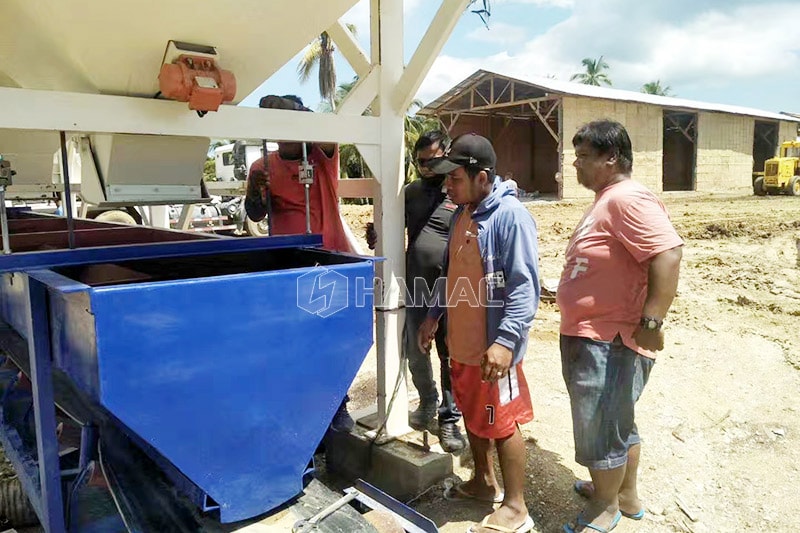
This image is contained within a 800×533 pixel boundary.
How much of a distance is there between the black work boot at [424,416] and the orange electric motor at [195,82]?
79.6 inches

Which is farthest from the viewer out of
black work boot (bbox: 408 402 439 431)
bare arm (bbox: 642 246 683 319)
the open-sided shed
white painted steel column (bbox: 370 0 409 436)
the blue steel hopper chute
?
the open-sided shed

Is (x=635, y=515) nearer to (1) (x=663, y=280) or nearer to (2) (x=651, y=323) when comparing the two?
(2) (x=651, y=323)

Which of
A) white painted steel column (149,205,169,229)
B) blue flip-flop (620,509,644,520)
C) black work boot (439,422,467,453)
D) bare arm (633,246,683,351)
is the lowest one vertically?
blue flip-flop (620,509,644,520)

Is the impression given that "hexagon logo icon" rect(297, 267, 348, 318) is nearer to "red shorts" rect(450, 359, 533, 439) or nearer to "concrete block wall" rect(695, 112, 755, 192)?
"red shorts" rect(450, 359, 533, 439)

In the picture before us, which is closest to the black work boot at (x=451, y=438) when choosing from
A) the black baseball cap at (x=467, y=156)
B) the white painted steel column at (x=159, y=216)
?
the black baseball cap at (x=467, y=156)

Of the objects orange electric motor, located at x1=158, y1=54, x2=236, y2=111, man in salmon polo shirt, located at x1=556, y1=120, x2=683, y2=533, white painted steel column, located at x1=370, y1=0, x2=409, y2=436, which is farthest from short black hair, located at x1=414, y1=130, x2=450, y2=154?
orange electric motor, located at x1=158, y1=54, x2=236, y2=111

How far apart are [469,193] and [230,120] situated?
99 centimetres

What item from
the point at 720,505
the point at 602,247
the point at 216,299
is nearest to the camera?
the point at 216,299

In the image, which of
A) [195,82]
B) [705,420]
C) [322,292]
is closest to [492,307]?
[322,292]

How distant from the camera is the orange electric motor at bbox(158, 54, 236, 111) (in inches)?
77.3

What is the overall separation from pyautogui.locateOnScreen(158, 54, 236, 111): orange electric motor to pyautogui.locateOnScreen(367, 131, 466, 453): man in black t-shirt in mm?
1264

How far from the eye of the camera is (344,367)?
1.93 metres

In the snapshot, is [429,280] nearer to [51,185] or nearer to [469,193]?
[469,193]

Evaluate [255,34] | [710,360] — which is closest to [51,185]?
[255,34]
